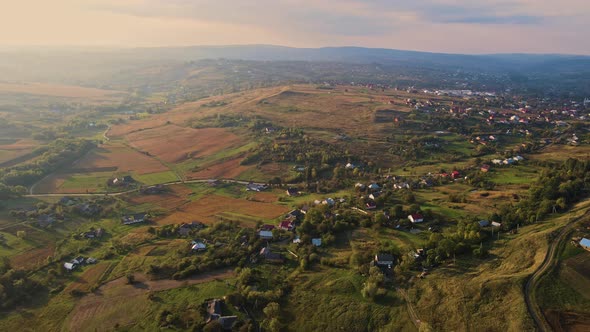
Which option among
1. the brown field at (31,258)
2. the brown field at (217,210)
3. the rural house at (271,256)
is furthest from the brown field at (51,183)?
the rural house at (271,256)

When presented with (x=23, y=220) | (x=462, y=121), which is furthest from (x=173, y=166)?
(x=462, y=121)

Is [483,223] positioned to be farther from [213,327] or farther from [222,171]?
[222,171]

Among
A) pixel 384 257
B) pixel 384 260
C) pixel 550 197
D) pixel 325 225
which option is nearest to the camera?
pixel 384 260

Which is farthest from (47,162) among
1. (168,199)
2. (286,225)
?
(286,225)

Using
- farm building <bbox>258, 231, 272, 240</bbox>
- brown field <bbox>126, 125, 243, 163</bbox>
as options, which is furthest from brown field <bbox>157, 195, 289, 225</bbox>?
brown field <bbox>126, 125, 243, 163</bbox>

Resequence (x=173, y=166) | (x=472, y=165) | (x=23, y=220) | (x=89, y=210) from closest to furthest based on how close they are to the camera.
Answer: (x=23, y=220) < (x=89, y=210) < (x=472, y=165) < (x=173, y=166)

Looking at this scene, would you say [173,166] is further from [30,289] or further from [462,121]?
[462,121]

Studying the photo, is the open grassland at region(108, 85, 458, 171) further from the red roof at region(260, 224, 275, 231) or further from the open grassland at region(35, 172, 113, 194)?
the red roof at region(260, 224, 275, 231)
